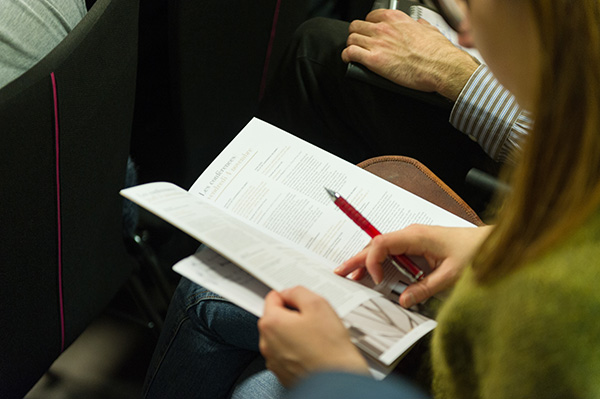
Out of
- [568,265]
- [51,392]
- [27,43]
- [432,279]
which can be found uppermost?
[27,43]

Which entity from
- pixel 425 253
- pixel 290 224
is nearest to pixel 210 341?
pixel 290 224

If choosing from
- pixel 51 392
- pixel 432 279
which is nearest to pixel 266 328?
pixel 432 279

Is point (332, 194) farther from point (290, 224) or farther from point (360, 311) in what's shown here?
point (360, 311)

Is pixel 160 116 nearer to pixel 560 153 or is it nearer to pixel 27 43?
pixel 27 43

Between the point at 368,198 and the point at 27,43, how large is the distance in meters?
0.47

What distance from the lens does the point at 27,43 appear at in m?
0.72

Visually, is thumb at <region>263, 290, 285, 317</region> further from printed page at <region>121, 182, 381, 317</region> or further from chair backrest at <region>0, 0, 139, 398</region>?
chair backrest at <region>0, 0, 139, 398</region>

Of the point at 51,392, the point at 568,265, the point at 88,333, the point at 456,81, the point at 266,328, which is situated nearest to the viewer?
the point at 568,265

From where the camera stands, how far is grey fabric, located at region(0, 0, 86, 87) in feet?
2.32

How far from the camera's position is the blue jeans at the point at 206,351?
2.67ft

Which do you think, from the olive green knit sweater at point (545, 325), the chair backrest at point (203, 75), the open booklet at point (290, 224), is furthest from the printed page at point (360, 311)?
the chair backrest at point (203, 75)

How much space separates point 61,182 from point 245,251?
256mm

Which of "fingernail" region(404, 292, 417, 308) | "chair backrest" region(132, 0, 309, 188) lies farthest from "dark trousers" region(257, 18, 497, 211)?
"fingernail" region(404, 292, 417, 308)

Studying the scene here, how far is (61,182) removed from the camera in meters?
0.75
